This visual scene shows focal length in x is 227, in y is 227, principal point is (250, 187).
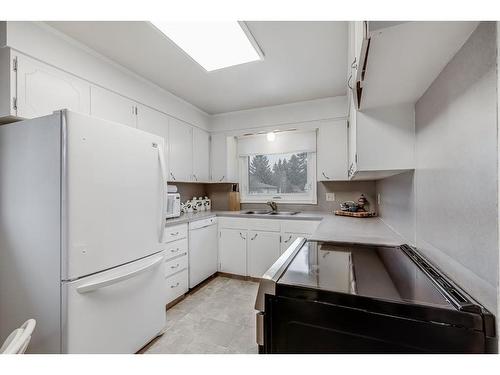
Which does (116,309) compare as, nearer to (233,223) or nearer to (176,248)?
(176,248)

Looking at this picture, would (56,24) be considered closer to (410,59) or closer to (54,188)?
(54,188)

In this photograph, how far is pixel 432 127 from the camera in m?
1.04

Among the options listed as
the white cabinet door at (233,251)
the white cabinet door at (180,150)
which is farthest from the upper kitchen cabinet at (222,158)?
the white cabinet door at (233,251)

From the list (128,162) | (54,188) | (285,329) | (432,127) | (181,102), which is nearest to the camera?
(285,329)

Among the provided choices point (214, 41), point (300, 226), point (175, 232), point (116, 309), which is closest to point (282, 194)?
point (300, 226)

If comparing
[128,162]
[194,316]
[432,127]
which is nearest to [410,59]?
[432,127]

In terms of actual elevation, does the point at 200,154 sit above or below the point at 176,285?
above

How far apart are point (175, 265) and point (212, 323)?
650 mm

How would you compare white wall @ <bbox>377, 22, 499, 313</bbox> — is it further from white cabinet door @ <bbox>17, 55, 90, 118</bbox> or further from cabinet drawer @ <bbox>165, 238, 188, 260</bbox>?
white cabinet door @ <bbox>17, 55, 90, 118</bbox>

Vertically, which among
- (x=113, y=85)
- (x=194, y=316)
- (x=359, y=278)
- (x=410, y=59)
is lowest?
(x=194, y=316)

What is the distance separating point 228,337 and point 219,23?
7.22 feet

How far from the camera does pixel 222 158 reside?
11.0ft

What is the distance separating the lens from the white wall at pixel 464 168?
2.02 ft

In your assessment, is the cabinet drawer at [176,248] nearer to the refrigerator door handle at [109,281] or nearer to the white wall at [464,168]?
the refrigerator door handle at [109,281]
